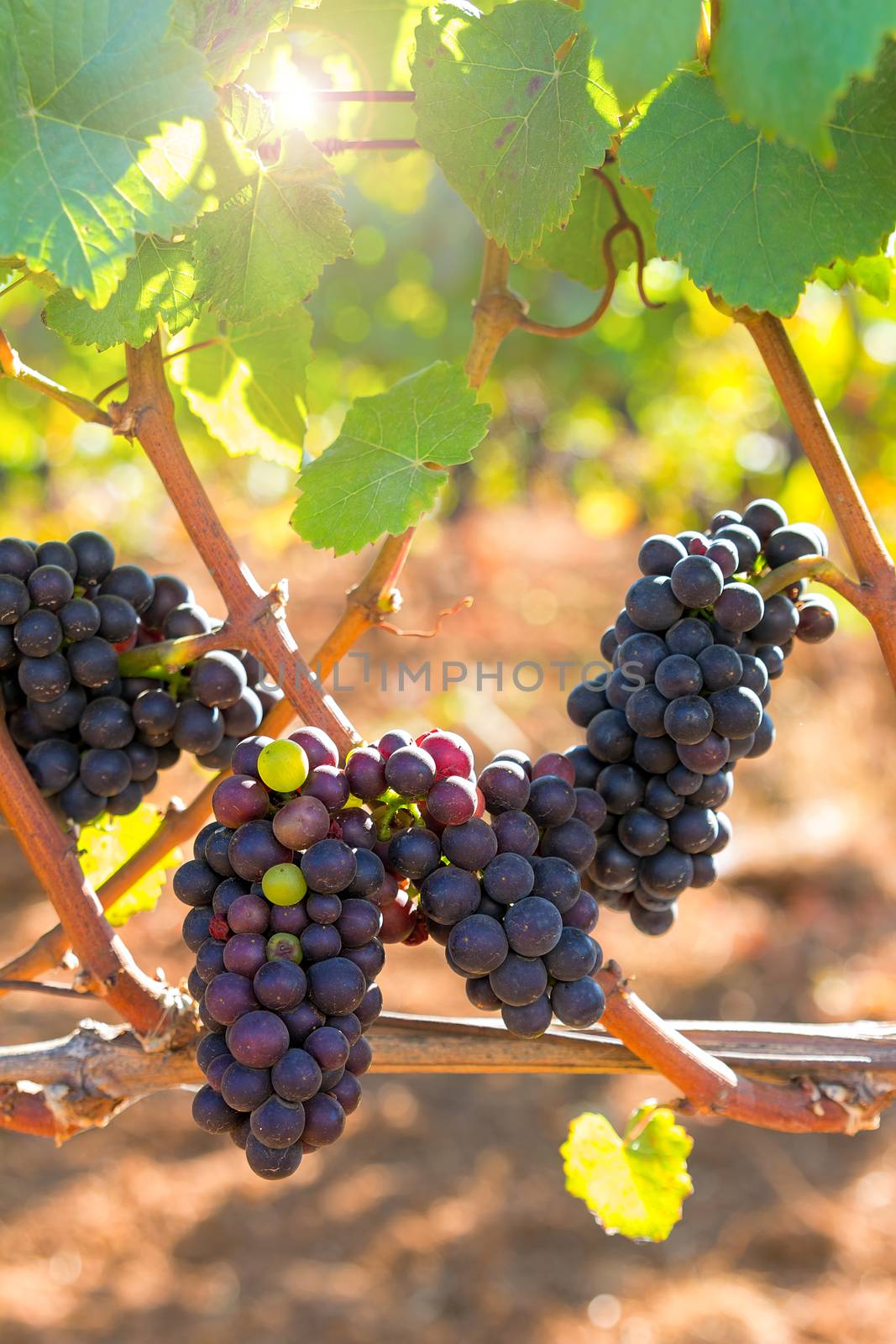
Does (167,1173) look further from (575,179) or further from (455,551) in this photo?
(455,551)

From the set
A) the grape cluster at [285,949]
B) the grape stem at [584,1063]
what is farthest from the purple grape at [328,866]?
the grape stem at [584,1063]

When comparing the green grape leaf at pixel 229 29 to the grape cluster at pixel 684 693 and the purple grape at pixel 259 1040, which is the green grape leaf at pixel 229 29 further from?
the purple grape at pixel 259 1040

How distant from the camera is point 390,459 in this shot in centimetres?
108

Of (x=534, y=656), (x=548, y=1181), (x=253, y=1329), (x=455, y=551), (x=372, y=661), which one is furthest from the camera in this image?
(x=455, y=551)

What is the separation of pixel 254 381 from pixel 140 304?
1.27 ft

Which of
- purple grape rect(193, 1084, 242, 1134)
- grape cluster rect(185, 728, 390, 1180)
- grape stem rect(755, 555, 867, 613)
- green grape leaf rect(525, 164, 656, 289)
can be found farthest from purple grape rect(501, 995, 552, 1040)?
green grape leaf rect(525, 164, 656, 289)

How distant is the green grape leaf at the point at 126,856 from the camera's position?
132 centimetres

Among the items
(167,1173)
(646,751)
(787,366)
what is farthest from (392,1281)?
(787,366)

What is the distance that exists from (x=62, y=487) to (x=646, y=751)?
828 centimetres

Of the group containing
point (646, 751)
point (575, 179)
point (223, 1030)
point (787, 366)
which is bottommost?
point (223, 1030)

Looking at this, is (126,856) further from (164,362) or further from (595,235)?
(595,235)

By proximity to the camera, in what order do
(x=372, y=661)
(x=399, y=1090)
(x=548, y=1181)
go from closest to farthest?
(x=548, y=1181) → (x=399, y=1090) → (x=372, y=661)

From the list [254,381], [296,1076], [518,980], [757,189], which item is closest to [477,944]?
[518,980]

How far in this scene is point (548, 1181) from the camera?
11.0 ft
